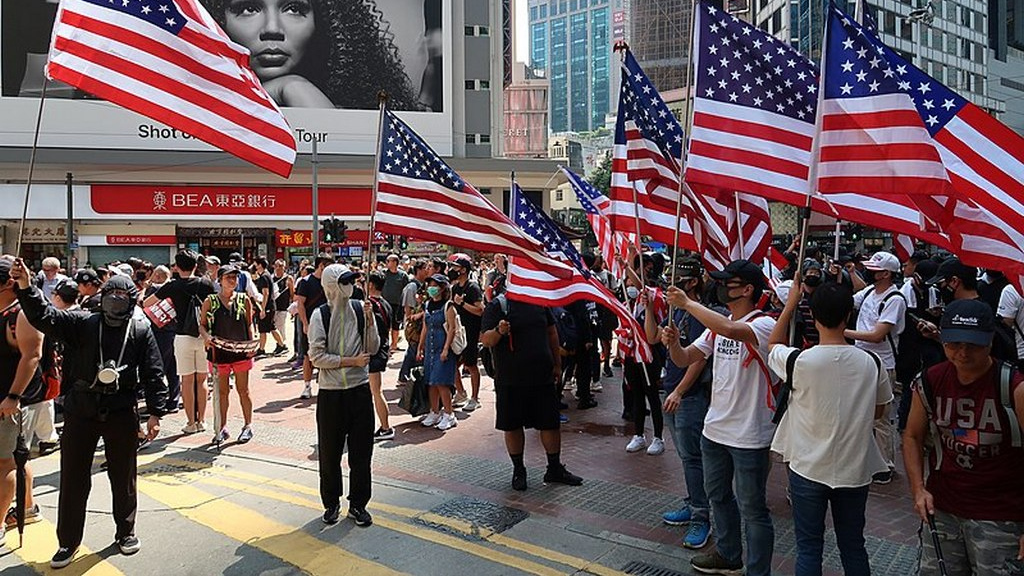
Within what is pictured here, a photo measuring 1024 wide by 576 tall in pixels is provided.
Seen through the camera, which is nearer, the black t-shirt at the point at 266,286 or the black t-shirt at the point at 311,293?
the black t-shirt at the point at 311,293

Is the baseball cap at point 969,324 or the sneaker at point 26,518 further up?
the baseball cap at point 969,324

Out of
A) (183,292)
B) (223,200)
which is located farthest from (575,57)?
(183,292)

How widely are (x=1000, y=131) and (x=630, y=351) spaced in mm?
3819

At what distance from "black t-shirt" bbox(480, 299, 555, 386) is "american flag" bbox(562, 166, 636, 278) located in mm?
1083

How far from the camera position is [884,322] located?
21.0ft

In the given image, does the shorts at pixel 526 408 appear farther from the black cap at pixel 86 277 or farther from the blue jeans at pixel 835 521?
the black cap at pixel 86 277

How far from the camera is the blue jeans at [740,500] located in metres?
4.33

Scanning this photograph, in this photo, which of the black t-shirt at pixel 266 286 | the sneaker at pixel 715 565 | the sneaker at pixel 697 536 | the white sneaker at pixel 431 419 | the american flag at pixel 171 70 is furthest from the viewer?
the black t-shirt at pixel 266 286

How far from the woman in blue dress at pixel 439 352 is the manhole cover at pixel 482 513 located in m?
2.67

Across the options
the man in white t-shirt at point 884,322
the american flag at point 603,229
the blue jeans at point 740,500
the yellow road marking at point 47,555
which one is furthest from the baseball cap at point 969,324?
the yellow road marking at point 47,555

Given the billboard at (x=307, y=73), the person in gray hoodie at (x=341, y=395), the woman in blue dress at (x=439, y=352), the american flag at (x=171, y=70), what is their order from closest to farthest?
the american flag at (x=171, y=70) < the person in gray hoodie at (x=341, y=395) < the woman in blue dress at (x=439, y=352) < the billboard at (x=307, y=73)

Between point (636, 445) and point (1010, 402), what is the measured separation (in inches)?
187

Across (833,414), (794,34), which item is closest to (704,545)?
(833,414)

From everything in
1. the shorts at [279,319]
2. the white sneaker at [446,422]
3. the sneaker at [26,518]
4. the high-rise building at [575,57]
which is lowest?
the white sneaker at [446,422]
